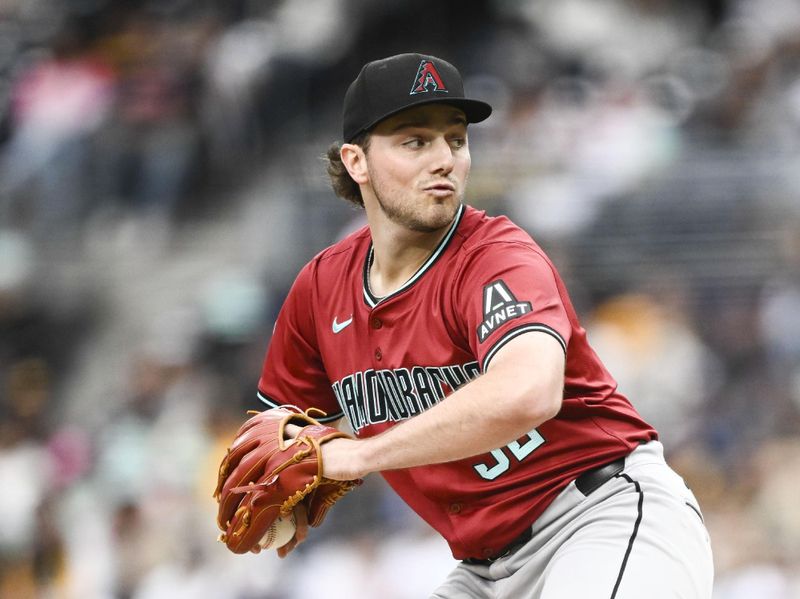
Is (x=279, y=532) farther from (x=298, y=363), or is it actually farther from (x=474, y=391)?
(x=474, y=391)

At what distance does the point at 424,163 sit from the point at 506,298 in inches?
21.8

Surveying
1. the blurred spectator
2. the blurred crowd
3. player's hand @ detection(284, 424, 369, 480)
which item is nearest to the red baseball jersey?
player's hand @ detection(284, 424, 369, 480)

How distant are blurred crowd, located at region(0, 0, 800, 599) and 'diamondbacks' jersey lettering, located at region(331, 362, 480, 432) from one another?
13.3 ft

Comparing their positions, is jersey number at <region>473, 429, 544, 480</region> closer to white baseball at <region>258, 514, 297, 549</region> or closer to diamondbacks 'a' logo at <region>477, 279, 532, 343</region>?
diamondbacks 'a' logo at <region>477, 279, 532, 343</region>

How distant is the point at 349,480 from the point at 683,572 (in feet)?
2.97

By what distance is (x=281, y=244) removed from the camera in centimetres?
973

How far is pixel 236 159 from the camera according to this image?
10.2m

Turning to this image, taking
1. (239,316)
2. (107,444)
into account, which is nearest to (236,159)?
(239,316)

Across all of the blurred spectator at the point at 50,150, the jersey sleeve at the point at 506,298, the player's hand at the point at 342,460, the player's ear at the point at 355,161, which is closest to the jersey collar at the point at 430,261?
the jersey sleeve at the point at 506,298

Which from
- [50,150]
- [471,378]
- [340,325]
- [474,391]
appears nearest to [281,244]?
[50,150]

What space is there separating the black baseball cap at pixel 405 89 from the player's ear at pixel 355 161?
0.10 m

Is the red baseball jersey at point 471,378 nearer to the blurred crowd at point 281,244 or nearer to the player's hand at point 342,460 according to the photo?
the player's hand at point 342,460

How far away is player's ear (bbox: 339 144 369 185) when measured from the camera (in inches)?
142

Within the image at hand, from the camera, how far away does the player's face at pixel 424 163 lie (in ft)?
11.2
